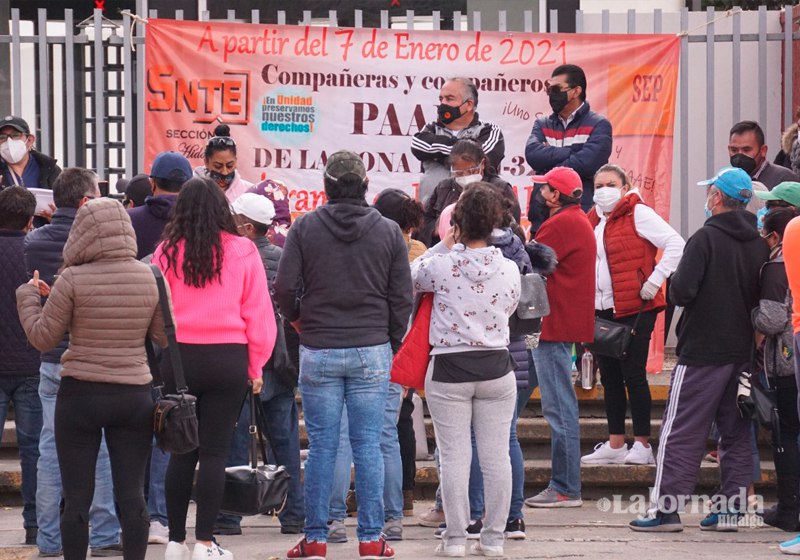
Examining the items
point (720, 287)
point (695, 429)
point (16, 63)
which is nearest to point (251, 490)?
point (695, 429)

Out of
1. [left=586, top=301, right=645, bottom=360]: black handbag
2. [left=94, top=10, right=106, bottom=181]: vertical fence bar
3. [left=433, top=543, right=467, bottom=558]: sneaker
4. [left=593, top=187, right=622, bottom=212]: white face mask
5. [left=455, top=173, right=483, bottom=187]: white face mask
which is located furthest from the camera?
[left=94, top=10, right=106, bottom=181]: vertical fence bar

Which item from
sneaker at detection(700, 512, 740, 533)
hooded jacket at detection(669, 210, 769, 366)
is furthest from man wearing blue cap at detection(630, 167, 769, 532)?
→ sneaker at detection(700, 512, 740, 533)

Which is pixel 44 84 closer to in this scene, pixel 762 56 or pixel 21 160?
pixel 21 160

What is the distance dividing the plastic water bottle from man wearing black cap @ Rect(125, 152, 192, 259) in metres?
3.08

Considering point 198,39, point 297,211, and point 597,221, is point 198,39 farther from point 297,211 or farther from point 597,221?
point 597,221

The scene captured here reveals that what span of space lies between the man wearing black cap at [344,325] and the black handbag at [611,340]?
6.59 feet

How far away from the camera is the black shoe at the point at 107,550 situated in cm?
668

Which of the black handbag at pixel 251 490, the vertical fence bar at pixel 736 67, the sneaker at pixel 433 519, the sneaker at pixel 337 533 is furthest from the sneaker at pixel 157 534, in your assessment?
the vertical fence bar at pixel 736 67

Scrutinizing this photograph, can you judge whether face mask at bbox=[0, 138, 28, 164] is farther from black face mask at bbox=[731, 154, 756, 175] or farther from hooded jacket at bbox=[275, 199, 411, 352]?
black face mask at bbox=[731, 154, 756, 175]

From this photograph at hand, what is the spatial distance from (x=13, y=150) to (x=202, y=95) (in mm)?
1696

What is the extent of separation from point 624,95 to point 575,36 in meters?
0.59

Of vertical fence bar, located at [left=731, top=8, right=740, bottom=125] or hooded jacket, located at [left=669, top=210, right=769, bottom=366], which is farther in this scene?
vertical fence bar, located at [left=731, top=8, right=740, bottom=125]

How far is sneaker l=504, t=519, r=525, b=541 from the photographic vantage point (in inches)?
271

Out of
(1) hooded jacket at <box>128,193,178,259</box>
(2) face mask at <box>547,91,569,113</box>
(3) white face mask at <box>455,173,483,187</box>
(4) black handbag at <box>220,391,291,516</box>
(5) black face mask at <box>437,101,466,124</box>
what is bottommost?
(4) black handbag at <box>220,391,291,516</box>
